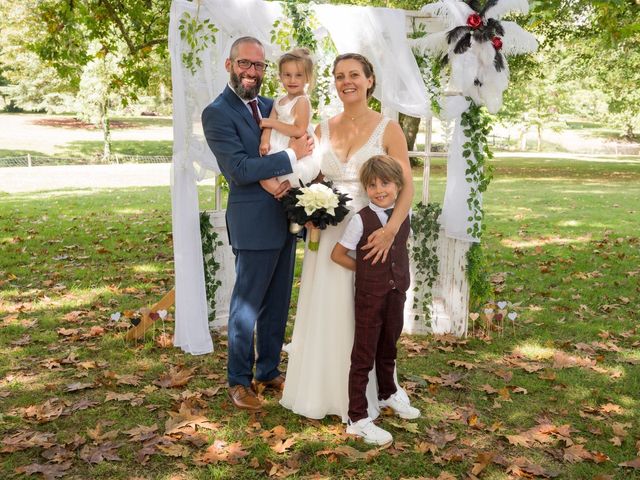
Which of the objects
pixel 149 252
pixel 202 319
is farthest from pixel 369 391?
pixel 149 252

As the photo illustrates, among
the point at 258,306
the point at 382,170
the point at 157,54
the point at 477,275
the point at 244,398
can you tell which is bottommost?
the point at 244,398

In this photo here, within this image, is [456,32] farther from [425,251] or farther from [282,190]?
[282,190]

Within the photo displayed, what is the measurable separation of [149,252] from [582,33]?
48.7ft

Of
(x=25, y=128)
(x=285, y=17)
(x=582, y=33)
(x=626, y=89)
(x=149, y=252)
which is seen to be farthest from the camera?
(x=25, y=128)

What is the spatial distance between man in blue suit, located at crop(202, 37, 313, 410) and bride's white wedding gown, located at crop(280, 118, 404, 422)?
0.82 feet

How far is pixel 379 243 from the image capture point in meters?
3.66

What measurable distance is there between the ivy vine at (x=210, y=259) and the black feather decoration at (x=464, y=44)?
258cm

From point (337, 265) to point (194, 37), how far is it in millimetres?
2311

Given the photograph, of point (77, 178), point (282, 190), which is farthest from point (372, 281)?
point (77, 178)

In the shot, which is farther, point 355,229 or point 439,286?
point 439,286

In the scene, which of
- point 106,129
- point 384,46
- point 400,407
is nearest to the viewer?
point 400,407

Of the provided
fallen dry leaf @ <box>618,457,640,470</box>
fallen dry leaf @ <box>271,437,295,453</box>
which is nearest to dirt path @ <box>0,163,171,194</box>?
fallen dry leaf @ <box>271,437,295,453</box>

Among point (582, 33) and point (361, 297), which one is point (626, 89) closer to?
point (582, 33)

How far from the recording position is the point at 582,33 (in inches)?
711
